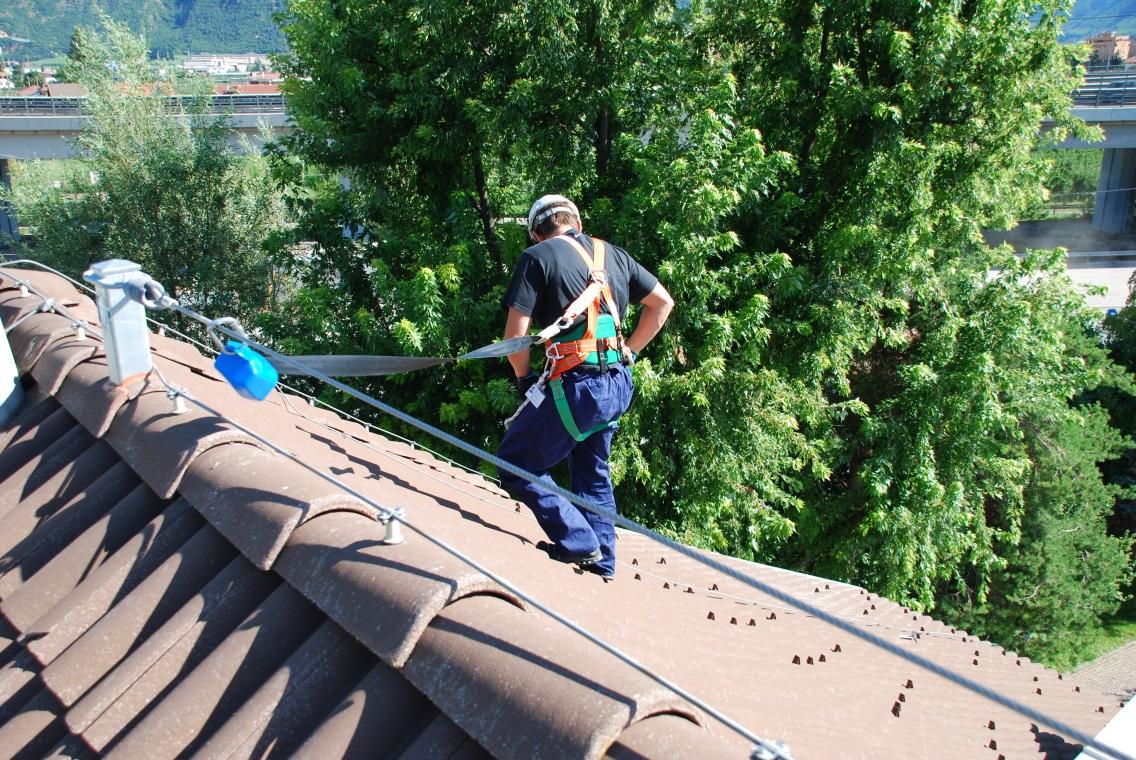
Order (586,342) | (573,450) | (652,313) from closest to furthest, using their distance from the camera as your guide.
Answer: (586,342), (573,450), (652,313)

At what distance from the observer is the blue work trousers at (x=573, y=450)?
362 centimetres

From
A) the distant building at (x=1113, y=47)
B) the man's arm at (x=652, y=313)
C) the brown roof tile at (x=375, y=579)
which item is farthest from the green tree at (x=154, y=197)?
the distant building at (x=1113, y=47)

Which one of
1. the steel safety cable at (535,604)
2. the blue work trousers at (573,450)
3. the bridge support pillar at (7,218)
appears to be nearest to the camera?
the steel safety cable at (535,604)

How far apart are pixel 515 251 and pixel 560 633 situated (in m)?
8.62

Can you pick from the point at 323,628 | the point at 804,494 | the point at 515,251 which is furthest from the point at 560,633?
the point at 804,494

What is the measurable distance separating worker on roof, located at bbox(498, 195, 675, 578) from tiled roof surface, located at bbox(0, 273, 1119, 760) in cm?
20

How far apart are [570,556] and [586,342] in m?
0.89

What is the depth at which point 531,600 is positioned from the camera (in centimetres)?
194

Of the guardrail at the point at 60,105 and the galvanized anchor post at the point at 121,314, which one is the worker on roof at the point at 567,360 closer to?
the galvanized anchor post at the point at 121,314

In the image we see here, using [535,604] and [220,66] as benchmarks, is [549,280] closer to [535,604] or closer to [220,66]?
[535,604]

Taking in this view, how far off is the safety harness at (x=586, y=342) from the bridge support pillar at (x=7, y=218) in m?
15.6

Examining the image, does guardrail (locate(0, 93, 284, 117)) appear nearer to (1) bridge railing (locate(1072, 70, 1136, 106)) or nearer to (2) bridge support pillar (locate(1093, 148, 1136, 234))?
(1) bridge railing (locate(1072, 70, 1136, 106))

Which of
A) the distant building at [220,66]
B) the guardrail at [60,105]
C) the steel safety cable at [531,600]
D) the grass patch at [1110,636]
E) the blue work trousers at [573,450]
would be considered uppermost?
the distant building at [220,66]

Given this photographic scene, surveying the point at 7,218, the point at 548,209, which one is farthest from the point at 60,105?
the point at 548,209
